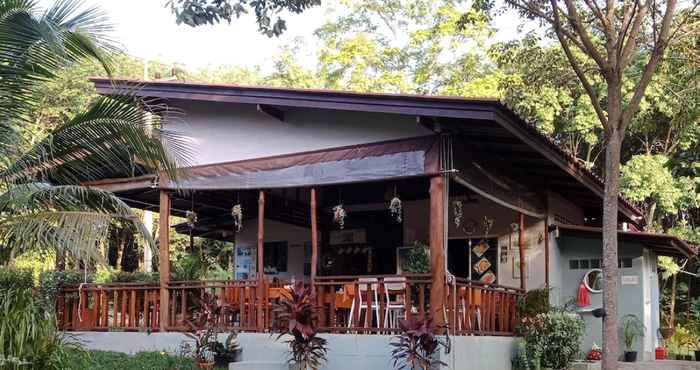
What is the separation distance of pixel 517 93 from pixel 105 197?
7943mm

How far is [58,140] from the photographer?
7184 mm

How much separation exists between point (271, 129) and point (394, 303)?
3409mm

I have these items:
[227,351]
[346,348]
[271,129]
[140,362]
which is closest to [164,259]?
[140,362]

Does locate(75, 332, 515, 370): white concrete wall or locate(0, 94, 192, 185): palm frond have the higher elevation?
locate(0, 94, 192, 185): palm frond

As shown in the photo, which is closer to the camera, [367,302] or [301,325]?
[301,325]

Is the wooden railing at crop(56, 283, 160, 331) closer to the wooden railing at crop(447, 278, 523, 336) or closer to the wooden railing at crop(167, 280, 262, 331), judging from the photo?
the wooden railing at crop(167, 280, 262, 331)

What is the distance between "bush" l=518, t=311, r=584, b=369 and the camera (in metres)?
11.4

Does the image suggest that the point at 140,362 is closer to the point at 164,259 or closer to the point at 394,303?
the point at 164,259

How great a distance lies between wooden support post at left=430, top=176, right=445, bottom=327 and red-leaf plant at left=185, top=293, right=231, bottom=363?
130 inches

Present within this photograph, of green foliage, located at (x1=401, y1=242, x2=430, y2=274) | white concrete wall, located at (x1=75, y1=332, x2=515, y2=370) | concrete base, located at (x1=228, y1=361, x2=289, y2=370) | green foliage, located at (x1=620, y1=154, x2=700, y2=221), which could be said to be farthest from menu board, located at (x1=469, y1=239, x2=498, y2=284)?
green foliage, located at (x1=620, y1=154, x2=700, y2=221)

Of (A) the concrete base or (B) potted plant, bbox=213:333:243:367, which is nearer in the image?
(A) the concrete base

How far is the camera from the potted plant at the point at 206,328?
10.5m

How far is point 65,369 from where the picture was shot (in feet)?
25.2

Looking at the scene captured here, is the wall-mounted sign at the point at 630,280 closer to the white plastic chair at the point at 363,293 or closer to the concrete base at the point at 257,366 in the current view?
the white plastic chair at the point at 363,293
